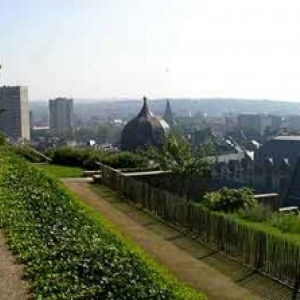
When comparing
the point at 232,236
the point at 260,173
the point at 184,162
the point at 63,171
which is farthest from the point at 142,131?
the point at 232,236

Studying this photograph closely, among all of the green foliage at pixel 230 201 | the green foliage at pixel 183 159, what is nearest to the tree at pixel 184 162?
the green foliage at pixel 183 159

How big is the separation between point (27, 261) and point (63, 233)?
5.13ft

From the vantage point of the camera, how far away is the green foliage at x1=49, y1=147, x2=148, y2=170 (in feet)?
96.4

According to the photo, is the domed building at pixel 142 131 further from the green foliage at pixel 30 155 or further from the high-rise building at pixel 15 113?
the high-rise building at pixel 15 113

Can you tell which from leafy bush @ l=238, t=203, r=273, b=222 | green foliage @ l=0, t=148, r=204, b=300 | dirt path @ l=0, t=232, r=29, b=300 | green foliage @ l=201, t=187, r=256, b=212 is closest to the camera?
green foliage @ l=0, t=148, r=204, b=300

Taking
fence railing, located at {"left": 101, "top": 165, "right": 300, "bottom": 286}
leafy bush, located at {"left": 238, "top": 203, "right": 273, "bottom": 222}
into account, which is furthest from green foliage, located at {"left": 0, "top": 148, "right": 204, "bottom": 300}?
leafy bush, located at {"left": 238, "top": 203, "right": 273, "bottom": 222}

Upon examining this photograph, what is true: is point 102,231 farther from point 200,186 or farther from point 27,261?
point 200,186

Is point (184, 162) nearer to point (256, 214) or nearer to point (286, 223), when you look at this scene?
point (256, 214)

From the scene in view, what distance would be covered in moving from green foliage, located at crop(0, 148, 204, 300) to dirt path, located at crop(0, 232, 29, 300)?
178 millimetres

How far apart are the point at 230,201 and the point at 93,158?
566 inches

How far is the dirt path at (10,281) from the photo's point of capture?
10.0 m

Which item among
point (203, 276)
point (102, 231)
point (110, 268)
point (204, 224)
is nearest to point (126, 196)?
point (204, 224)

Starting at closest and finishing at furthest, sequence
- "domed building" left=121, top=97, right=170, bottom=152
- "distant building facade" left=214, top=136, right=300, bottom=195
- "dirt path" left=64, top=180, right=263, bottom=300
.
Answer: "dirt path" left=64, top=180, right=263, bottom=300, "distant building facade" left=214, top=136, right=300, bottom=195, "domed building" left=121, top=97, right=170, bottom=152

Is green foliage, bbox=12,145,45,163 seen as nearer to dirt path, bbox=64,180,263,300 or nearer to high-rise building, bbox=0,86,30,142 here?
dirt path, bbox=64,180,263,300
